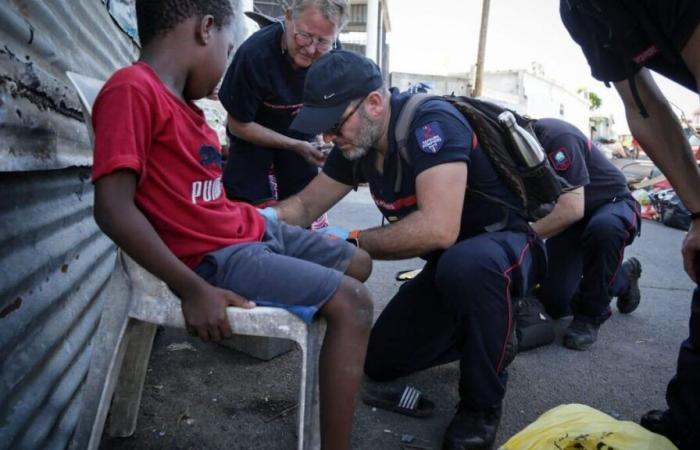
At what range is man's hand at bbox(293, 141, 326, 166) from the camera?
2867mm

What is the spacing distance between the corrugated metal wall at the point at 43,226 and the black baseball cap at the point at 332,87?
0.90 metres

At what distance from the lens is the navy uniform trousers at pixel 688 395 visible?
1876mm

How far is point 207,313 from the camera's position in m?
1.43

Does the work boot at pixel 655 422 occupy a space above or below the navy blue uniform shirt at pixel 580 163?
below

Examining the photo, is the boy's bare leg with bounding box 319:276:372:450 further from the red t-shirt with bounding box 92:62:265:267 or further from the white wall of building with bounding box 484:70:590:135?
the white wall of building with bounding box 484:70:590:135

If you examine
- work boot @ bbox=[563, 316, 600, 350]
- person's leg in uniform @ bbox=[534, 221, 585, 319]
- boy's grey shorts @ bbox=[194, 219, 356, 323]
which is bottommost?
work boot @ bbox=[563, 316, 600, 350]

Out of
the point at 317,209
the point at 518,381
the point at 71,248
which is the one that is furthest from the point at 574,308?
the point at 71,248

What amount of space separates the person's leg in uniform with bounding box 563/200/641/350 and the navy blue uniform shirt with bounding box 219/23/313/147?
1970 mm

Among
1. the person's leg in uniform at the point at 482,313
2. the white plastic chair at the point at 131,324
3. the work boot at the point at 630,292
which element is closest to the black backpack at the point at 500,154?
the person's leg in uniform at the point at 482,313

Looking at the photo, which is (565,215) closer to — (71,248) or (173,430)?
(173,430)

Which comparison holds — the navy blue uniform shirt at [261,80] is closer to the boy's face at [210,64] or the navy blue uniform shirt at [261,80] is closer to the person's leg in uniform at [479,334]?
the boy's face at [210,64]

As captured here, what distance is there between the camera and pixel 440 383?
2.65m

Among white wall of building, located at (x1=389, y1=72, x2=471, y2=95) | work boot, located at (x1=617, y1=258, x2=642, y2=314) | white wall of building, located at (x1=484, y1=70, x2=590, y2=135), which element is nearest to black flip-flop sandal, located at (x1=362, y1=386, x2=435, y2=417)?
work boot, located at (x1=617, y1=258, x2=642, y2=314)

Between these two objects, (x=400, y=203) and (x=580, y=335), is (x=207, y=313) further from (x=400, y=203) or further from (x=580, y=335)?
(x=580, y=335)
